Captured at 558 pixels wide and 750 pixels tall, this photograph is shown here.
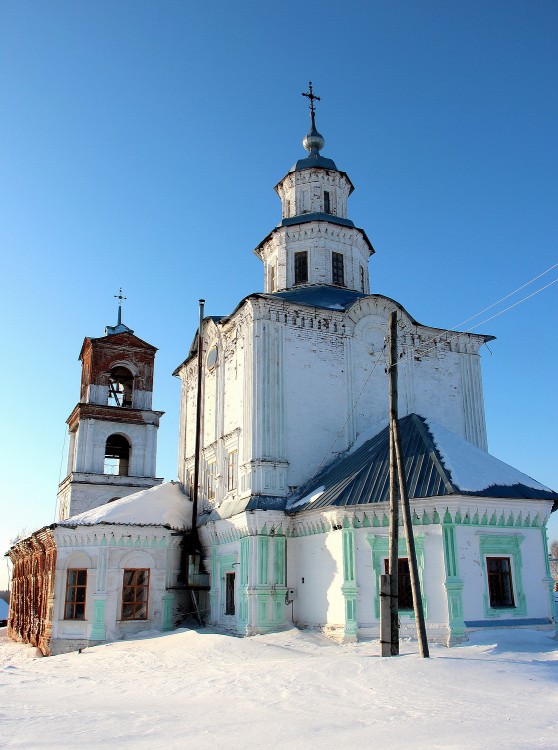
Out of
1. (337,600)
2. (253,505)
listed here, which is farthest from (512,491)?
(253,505)

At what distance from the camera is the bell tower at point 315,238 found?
2402 cm

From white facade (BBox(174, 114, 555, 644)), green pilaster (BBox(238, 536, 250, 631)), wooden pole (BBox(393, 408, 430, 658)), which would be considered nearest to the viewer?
wooden pole (BBox(393, 408, 430, 658))

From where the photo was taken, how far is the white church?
15672 millimetres

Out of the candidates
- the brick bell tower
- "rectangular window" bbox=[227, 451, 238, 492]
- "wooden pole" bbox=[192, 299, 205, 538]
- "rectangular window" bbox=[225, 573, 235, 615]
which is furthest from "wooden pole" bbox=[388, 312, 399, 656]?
the brick bell tower

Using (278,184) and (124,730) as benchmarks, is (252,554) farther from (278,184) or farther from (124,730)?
(278,184)

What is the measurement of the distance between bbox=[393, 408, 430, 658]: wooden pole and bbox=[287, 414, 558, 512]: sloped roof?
2.79 m

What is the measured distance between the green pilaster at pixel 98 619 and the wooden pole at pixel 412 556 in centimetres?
1023

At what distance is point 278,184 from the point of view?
26297 mm

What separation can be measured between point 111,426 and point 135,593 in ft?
40.2

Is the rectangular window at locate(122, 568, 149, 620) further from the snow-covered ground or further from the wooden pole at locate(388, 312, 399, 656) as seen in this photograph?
the wooden pole at locate(388, 312, 399, 656)

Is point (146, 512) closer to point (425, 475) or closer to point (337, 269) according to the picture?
point (425, 475)

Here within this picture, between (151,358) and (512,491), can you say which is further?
(151,358)

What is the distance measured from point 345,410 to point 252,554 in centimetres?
528

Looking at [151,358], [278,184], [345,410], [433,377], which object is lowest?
[345,410]
